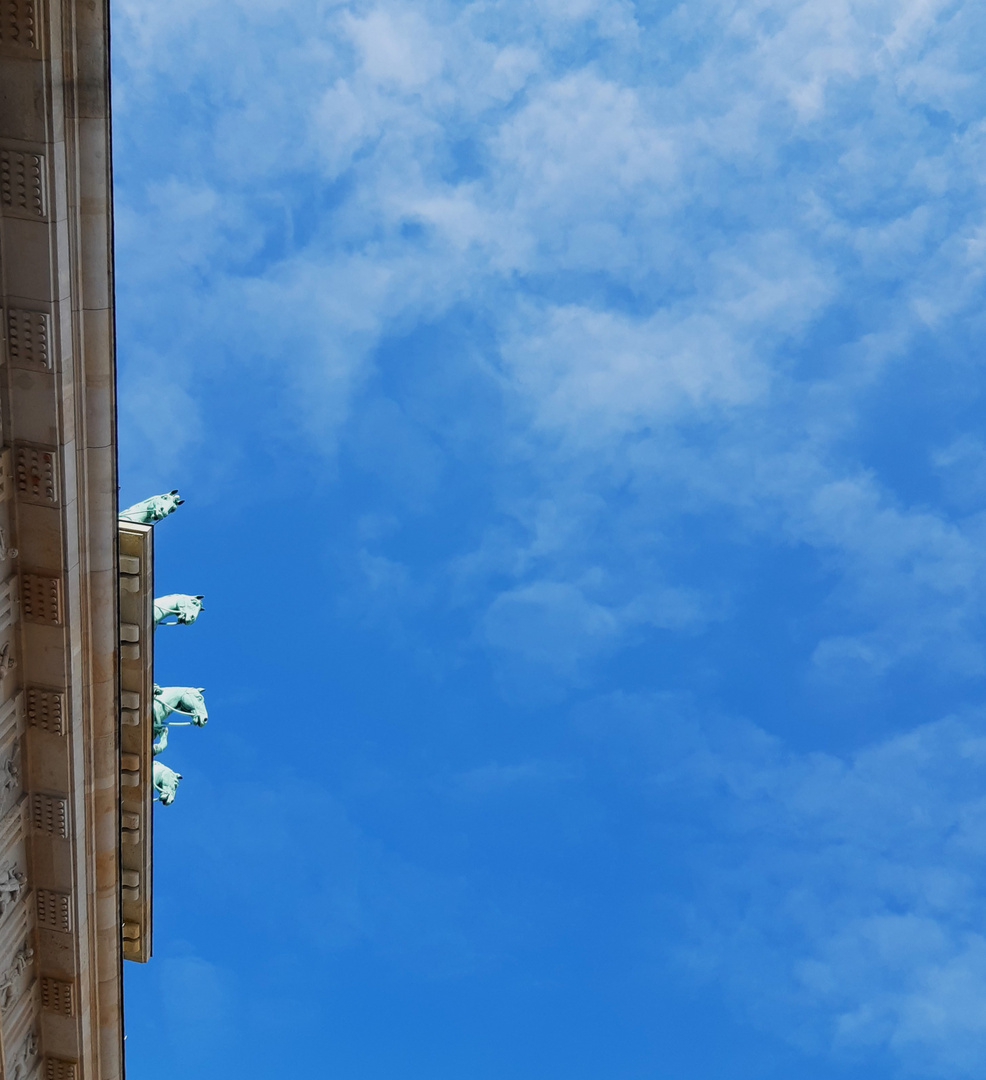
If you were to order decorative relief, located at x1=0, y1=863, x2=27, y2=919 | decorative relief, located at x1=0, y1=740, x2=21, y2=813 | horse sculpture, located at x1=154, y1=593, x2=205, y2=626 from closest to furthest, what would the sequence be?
decorative relief, located at x1=0, y1=740, x2=21, y2=813
decorative relief, located at x1=0, y1=863, x2=27, y2=919
horse sculpture, located at x1=154, y1=593, x2=205, y2=626

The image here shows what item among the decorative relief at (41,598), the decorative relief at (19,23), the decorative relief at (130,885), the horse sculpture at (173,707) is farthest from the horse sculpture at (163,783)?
the decorative relief at (19,23)

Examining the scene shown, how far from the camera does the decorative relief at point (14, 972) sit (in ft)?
71.4

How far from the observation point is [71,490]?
20297 millimetres

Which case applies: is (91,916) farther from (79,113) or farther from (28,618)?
(79,113)

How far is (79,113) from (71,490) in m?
6.64

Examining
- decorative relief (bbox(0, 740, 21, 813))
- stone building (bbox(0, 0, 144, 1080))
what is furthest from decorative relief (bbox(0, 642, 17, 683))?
decorative relief (bbox(0, 740, 21, 813))

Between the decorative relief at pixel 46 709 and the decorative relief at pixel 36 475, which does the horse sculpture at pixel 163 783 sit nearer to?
the decorative relief at pixel 46 709

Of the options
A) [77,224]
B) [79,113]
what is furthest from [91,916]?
[79,113]

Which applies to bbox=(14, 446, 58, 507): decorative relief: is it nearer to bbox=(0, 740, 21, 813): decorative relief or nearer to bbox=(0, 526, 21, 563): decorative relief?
bbox=(0, 526, 21, 563): decorative relief

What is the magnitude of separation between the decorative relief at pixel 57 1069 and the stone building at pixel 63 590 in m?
0.05

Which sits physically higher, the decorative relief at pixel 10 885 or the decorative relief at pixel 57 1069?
the decorative relief at pixel 10 885

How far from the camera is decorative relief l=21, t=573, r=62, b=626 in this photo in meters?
20.6

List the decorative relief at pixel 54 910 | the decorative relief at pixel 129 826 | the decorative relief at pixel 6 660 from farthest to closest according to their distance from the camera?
the decorative relief at pixel 129 826 → the decorative relief at pixel 54 910 → the decorative relief at pixel 6 660

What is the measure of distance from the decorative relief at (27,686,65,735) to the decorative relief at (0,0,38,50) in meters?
11.7
